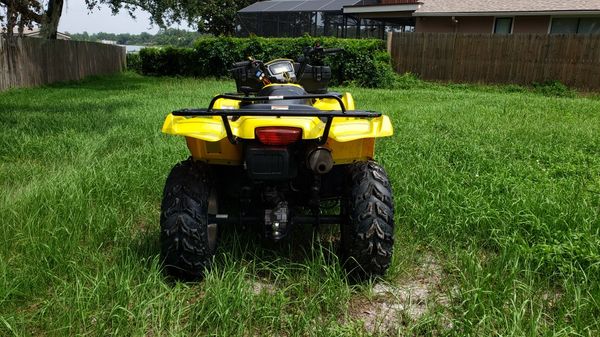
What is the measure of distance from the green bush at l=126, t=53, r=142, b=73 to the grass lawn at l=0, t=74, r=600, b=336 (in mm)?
21271

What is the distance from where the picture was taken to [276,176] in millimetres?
2424

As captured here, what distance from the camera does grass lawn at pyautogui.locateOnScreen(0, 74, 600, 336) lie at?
224cm

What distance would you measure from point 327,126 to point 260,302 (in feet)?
3.06

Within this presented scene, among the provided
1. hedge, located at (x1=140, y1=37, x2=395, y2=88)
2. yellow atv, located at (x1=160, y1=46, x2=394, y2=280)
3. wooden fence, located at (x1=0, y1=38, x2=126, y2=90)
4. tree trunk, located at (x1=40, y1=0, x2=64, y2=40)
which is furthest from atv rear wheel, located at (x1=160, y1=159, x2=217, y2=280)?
tree trunk, located at (x1=40, y1=0, x2=64, y2=40)

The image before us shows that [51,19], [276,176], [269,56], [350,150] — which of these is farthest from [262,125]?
[51,19]

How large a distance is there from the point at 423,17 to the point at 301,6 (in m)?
7.84

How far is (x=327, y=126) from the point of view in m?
2.41

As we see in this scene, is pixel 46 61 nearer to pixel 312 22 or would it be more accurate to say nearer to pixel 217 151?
pixel 312 22

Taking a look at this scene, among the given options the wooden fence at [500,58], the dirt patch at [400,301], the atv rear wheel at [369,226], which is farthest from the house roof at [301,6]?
the dirt patch at [400,301]

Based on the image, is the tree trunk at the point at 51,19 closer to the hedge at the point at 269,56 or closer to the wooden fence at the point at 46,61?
the wooden fence at the point at 46,61

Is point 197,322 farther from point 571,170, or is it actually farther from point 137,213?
point 571,170

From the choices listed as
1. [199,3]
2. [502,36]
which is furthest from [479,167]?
[199,3]

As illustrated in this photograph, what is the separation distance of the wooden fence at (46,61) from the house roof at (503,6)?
518 inches

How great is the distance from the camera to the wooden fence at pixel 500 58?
14422 millimetres
